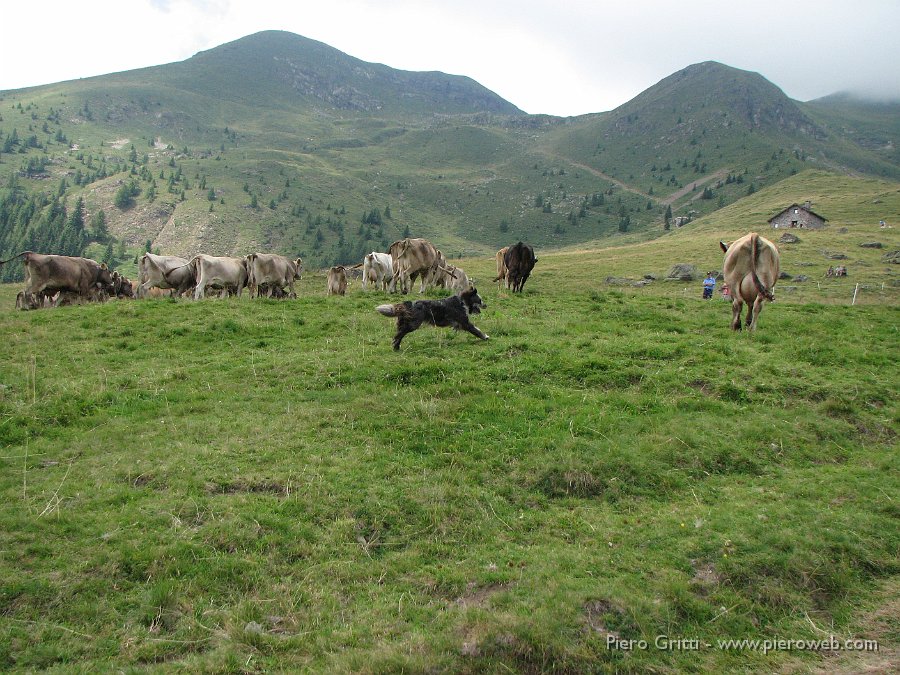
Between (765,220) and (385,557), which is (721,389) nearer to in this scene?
(385,557)

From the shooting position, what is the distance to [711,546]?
18.9 ft

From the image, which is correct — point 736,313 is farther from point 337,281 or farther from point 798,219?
point 798,219

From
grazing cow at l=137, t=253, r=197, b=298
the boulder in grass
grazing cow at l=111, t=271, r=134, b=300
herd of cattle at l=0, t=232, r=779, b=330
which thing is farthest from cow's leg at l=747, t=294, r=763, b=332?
the boulder in grass

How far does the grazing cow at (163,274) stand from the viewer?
22.1 metres

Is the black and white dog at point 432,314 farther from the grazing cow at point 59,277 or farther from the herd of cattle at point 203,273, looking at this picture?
the grazing cow at point 59,277

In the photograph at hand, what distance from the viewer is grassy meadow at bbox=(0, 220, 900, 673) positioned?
15.4ft

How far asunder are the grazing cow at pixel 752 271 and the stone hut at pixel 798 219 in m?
71.0

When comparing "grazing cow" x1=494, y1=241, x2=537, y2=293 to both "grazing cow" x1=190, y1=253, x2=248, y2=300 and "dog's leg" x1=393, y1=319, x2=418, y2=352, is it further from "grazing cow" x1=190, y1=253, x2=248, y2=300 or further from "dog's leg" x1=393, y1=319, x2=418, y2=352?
"dog's leg" x1=393, y1=319, x2=418, y2=352

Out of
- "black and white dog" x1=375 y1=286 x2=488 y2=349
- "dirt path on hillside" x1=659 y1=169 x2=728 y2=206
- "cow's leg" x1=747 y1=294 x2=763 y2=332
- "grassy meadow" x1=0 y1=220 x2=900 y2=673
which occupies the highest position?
"dirt path on hillside" x1=659 y1=169 x2=728 y2=206

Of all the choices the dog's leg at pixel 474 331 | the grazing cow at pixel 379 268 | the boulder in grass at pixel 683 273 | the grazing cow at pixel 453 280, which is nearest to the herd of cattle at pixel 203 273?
the grazing cow at pixel 379 268

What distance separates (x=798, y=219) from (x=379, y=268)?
246 feet

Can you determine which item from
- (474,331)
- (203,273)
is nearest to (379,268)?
(203,273)

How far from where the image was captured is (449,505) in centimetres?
671

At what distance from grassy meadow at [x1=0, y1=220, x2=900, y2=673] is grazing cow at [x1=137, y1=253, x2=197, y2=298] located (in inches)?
387
